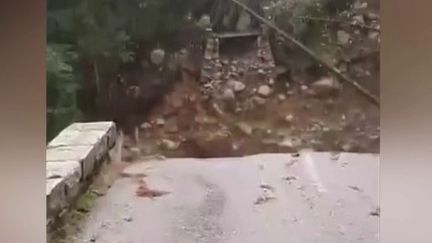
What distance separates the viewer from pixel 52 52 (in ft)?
7.45

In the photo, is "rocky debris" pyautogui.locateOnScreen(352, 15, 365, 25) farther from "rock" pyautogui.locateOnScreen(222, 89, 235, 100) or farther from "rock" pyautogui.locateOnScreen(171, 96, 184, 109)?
"rock" pyautogui.locateOnScreen(171, 96, 184, 109)

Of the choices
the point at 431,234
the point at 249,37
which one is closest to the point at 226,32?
the point at 249,37

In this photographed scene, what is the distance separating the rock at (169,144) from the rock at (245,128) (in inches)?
7.9

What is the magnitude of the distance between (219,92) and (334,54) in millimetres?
379

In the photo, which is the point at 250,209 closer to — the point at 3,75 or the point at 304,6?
the point at 304,6

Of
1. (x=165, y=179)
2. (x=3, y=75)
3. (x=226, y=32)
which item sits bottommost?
(x=165, y=179)

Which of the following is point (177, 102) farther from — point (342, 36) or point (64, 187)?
point (342, 36)

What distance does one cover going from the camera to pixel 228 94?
2250mm

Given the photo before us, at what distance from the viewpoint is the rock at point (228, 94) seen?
7.38 feet

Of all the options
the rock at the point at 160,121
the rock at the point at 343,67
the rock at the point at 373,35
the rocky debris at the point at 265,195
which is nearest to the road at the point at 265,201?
the rocky debris at the point at 265,195

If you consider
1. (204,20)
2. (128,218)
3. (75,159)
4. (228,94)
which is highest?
(204,20)

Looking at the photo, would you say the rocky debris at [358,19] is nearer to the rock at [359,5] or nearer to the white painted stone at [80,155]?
the rock at [359,5]

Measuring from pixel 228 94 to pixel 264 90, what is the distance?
113 mm

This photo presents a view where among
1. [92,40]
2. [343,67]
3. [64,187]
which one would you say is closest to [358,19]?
[343,67]
